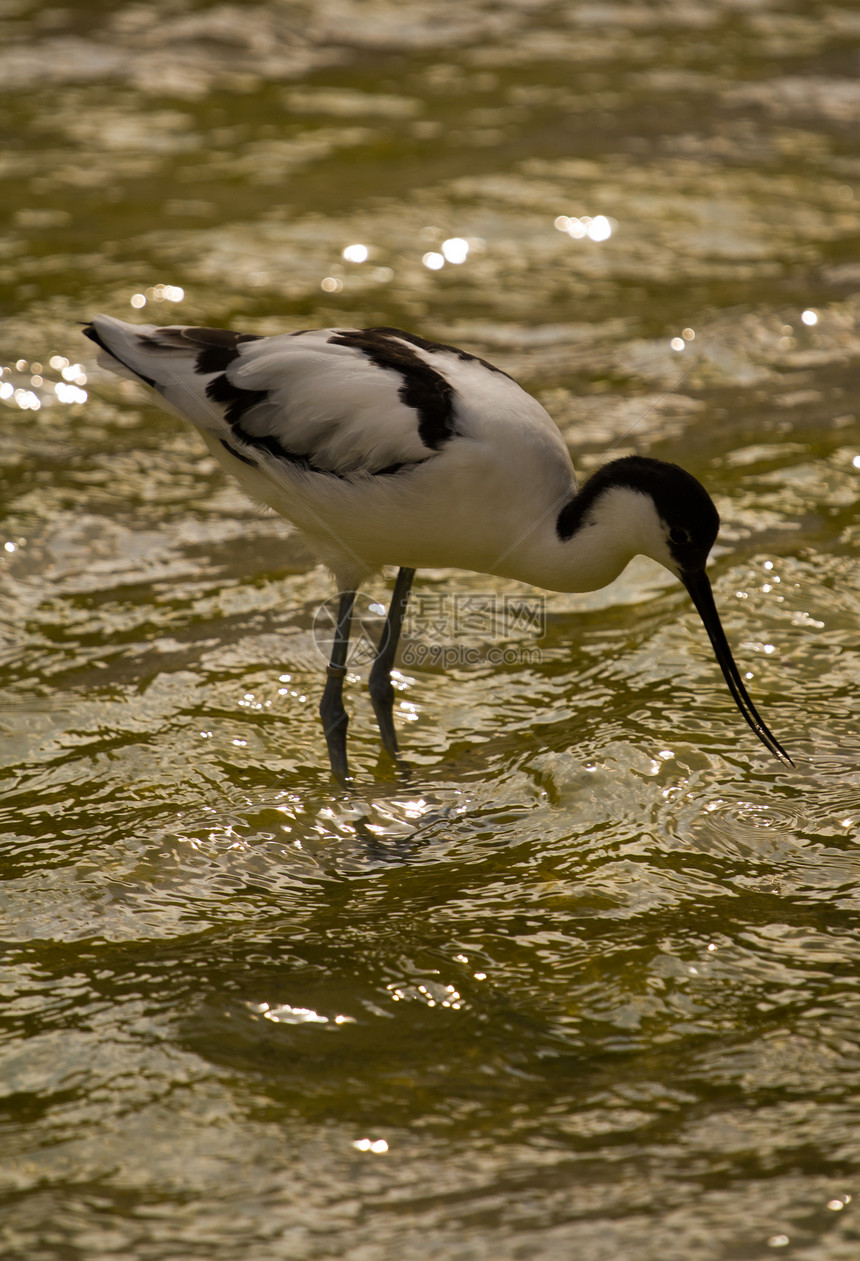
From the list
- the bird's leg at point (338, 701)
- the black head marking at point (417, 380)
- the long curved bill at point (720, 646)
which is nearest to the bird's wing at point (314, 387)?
the black head marking at point (417, 380)

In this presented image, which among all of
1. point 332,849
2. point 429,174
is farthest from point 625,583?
point 429,174

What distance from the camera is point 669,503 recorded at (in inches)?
159

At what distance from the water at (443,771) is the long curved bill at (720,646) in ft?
0.32

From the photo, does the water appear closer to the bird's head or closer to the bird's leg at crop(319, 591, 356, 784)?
the bird's leg at crop(319, 591, 356, 784)

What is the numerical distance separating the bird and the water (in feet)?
1.58

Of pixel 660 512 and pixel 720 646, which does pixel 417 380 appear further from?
pixel 720 646

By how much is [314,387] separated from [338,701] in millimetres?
1039

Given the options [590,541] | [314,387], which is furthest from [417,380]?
[590,541]

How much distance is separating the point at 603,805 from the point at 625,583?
1678 mm

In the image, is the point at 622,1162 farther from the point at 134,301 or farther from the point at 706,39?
the point at 706,39

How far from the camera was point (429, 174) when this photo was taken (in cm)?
970

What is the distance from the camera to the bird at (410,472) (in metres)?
4.12

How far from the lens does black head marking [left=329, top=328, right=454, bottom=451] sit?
4.12 meters

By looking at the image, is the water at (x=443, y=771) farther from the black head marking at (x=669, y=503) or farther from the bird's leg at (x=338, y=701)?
the black head marking at (x=669, y=503)
